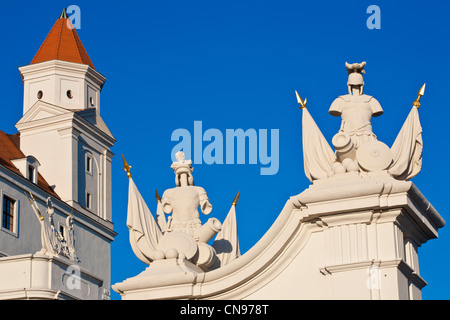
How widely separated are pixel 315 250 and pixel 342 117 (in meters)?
2.07

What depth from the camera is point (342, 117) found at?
15.9 metres

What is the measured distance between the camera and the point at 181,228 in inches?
672

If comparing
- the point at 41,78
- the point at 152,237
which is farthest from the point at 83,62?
the point at 152,237

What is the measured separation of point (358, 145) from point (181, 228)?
3421 millimetres

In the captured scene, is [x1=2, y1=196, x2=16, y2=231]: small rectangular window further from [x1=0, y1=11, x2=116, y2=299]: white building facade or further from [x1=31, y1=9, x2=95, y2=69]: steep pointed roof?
[x1=31, y1=9, x2=95, y2=69]: steep pointed roof

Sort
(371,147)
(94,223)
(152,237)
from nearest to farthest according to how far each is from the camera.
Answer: (371,147) < (152,237) < (94,223)

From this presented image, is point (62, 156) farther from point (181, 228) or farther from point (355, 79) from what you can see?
point (355, 79)

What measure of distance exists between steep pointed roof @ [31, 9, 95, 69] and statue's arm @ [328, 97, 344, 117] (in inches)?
1744

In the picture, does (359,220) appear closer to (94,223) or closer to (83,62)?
(94,223)

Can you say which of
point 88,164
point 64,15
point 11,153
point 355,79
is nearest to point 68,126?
point 88,164

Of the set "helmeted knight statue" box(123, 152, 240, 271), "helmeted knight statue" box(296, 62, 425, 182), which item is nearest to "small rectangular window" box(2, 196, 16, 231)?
"helmeted knight statue" box(123, 152, 240, 271)

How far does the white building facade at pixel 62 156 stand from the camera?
1997 inches

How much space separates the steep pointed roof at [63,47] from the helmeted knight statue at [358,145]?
146ft

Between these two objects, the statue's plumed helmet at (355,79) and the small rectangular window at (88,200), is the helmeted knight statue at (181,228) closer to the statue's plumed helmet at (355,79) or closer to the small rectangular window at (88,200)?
the statue's plumed helmet at (355,79)
